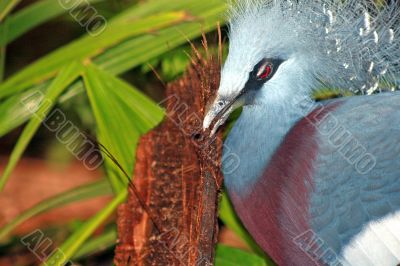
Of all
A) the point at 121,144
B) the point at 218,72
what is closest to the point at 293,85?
the point at 218,72

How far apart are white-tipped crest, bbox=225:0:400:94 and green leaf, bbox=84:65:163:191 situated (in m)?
0.34

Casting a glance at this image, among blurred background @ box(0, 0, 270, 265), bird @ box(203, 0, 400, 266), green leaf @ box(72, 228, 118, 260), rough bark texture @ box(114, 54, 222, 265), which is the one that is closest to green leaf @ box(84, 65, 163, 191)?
blurred background @ box(0, 0, 270, 265)

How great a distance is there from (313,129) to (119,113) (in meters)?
0.50

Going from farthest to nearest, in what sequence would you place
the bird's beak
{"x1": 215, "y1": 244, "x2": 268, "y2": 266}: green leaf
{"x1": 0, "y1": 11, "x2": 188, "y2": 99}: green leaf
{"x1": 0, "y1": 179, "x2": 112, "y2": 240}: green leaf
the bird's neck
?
{"x1": 0, "y1": 179, "x2": 112, "y2": 240}: green leaf, {"x1": 0, "y1": 11, "x2": 188, "y2": 99}: green leaf, {"x1": 215, "y1": 244, "x2": 268, "y2": 266}: green leaf, the bird's neck, the bird's beak

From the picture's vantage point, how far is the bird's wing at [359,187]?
1.45 metres

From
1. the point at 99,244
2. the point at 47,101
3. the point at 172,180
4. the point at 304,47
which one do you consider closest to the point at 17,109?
the point at 47,101

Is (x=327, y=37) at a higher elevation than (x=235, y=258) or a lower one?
higher

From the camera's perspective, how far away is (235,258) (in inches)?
66.6

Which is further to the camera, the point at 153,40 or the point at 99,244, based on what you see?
the point at 99,244

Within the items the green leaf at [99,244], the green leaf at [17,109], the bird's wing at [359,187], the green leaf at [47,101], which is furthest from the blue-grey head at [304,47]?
the green leaf at [99,244]

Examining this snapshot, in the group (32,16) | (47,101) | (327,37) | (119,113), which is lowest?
(327,37)

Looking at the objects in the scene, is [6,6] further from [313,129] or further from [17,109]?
[313,129]

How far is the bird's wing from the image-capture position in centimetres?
145

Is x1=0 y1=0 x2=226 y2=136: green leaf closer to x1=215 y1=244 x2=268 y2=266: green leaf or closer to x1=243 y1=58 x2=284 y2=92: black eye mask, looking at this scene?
x1=243 y1=58 x2=284 y2=92: black eye mask
